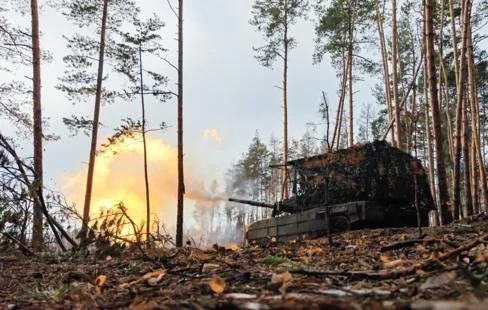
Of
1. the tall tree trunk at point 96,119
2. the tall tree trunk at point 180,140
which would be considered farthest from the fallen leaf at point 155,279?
the tall tree trunk at point 96,119

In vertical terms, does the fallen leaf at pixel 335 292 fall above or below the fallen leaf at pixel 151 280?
above

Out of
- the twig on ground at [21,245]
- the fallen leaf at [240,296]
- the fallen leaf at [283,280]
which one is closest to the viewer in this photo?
the fallen leaf at [240,296]

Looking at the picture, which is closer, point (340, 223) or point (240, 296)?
point (240, 296)

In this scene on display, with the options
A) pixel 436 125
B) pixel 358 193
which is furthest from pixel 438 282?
pixel 358 193

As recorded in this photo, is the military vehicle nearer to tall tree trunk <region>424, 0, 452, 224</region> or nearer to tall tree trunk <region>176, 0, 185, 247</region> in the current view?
tall tree trunk <region>424, 0, 452, 224</region>

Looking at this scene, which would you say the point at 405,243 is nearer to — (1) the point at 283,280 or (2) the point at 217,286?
(1) the point at 283,280

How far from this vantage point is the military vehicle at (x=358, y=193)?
12820 mm

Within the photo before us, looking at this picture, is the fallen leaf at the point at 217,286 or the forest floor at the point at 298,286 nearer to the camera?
the forest floor at the point at 298,286

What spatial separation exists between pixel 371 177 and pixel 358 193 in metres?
0.56

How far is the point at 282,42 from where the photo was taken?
3075 centimetres

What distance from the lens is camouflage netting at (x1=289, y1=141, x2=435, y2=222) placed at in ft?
43.8

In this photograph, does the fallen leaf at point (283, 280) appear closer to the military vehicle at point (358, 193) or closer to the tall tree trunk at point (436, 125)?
the tall tree trunk at point (436, 125)

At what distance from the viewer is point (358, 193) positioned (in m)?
13.4

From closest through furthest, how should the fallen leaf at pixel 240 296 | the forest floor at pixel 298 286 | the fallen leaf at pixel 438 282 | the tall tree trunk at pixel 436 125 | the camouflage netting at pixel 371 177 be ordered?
the forest floor at pixel 298 286, the fallen leaf at pixel 438 282, the fallen leaf at pixel 240 296, the tall tree trunk at pixel 436 125, the camouflage netting at pixel 371 177
